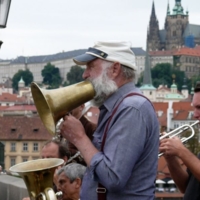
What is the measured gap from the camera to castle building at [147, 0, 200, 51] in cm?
12544

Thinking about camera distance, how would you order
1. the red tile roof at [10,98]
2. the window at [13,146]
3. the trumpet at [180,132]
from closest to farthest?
the trumpet at [180,132] → the window at [13,146] → the red tile roof at [10,98]

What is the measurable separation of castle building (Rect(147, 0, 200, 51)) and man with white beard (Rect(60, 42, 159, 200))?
121765mm

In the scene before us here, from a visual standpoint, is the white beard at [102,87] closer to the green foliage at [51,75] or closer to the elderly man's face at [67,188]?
the elderly man's face at [67,188]

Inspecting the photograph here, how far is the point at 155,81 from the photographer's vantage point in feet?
359

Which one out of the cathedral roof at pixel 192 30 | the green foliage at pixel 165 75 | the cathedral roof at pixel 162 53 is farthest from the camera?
the cathedral roof at pixel 192 30

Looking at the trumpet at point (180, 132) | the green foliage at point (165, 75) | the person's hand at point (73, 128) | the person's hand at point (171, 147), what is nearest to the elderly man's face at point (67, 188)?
the trumpet at point (180, 132)

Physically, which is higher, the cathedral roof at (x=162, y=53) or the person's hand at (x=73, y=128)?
the person's hand at (x=73, y=128)

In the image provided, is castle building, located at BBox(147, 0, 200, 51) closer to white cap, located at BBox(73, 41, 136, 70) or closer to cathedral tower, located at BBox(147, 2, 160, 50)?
cathedral tower, located at BBox(147, 2, 160, 50)

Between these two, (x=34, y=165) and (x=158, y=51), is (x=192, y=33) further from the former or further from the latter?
(x=34, y=165)

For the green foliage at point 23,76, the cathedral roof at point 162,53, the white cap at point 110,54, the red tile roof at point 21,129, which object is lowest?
the green foliage at point 23,76

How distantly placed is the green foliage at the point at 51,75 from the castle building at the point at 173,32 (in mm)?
15260

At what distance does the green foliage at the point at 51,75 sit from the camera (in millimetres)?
114750

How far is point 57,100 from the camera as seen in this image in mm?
3086

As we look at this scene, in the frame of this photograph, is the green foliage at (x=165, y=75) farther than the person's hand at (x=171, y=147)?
Yes
